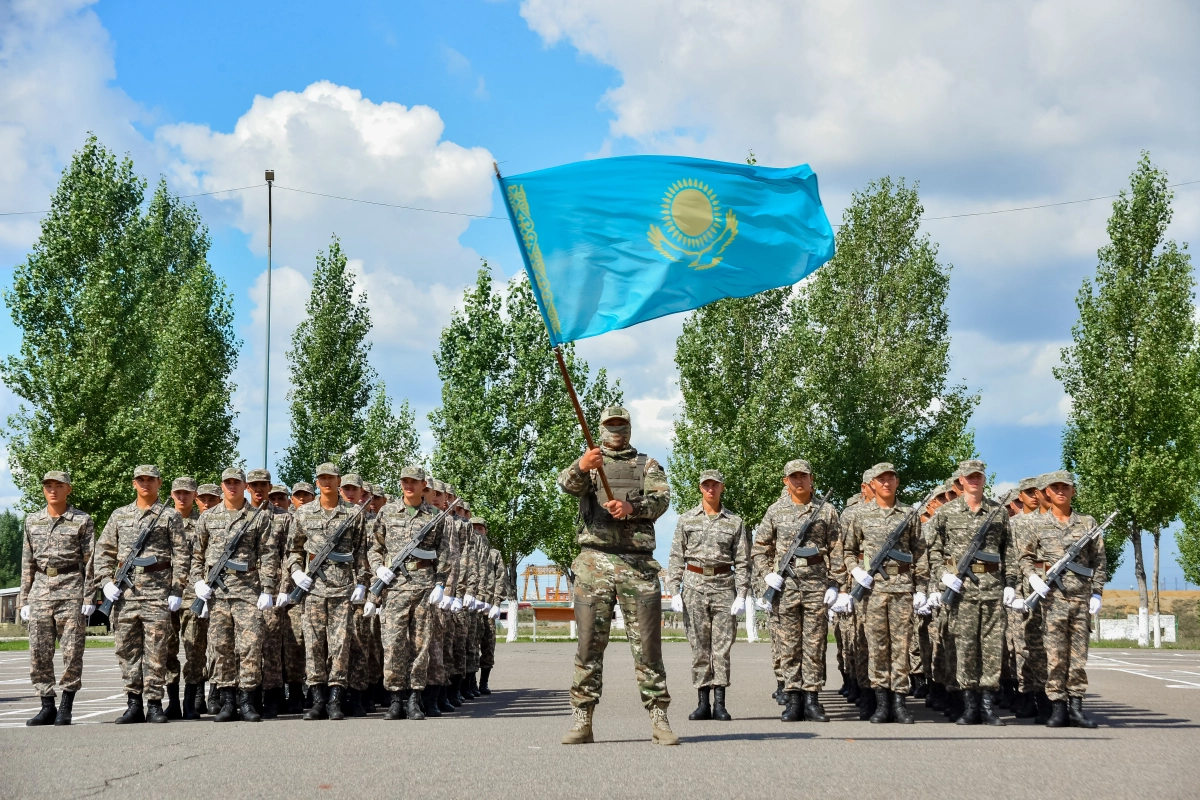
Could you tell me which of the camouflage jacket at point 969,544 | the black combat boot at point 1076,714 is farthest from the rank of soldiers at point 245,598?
the black combat boot at point 1076,714

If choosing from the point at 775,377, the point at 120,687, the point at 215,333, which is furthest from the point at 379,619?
the point at 215,333

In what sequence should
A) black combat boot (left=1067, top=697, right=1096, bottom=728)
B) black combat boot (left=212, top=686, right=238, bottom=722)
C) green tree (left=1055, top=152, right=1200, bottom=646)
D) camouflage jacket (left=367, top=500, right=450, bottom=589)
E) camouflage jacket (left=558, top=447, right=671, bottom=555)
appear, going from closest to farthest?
camouflage jacket (left=558, top=447, right=671, bottom=555) < black combat boot (left=1067, top=697, right=1096, bottom=728) < black combat boot (left=212, top=686, right=238, bottom=722) < camouflage jacket (left=367, top=500, right=450, bottom=589) < green tree (left=1055, top=152, right=1200, bottom=646)

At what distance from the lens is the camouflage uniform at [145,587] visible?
1101cm

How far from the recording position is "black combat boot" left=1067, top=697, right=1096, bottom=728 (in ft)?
34.3

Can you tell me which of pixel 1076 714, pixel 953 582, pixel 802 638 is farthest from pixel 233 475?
pixel 1076 714

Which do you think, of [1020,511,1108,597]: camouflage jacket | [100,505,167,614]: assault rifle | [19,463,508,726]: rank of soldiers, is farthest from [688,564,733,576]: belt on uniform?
[100,505,167,614]: assault rifle

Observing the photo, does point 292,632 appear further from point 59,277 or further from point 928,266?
point 928,266

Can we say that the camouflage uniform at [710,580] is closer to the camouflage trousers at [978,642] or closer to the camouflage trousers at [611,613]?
the camouflage trousers at [978,642]

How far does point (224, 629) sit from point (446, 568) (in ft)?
6.86

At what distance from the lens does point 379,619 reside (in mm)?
11992

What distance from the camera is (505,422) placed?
122ft

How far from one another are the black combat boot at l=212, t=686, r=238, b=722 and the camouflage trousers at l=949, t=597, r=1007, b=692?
6.58 meters

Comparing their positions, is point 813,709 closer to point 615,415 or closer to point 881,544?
point 881,544

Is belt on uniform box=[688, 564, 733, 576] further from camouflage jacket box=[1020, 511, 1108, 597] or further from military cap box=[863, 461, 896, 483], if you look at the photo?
camouflage jacket box=[1020, 511, 1108, 597]
